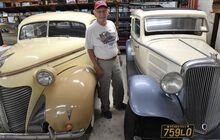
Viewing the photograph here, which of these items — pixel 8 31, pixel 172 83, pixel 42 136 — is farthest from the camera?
pixel 8 31

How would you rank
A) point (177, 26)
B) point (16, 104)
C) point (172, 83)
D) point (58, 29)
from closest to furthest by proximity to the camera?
point (172, 83), point (16, 104), point (177, 26), point (58, 29)

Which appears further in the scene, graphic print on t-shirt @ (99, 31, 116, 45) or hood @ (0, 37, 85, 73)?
graphic print on t-shirt @ (99, 31, 116, 45)

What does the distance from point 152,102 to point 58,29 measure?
2.32 metres

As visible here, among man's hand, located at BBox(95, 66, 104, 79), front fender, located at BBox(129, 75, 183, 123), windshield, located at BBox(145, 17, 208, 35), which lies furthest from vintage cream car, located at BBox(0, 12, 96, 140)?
windshield, located at BBox(145, 17, 208, 35)

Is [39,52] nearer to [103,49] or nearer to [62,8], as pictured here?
[103,49]

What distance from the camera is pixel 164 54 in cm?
310

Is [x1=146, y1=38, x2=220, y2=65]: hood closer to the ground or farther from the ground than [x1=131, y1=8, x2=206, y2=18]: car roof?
closer to the ground

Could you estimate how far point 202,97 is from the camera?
2.34 metres

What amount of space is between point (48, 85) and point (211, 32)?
368 centimetres

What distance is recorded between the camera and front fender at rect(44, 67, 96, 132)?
263 centimetres

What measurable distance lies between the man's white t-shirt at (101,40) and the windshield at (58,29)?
79 centimetres

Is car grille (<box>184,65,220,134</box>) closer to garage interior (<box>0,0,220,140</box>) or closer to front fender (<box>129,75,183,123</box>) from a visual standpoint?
front fender (<box>129,75,183,123</box>)

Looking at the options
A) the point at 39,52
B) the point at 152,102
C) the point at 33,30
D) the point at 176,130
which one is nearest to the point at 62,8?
the point at 33,30

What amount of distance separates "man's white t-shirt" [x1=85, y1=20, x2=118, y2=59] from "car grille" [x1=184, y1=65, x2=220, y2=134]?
1.26m
